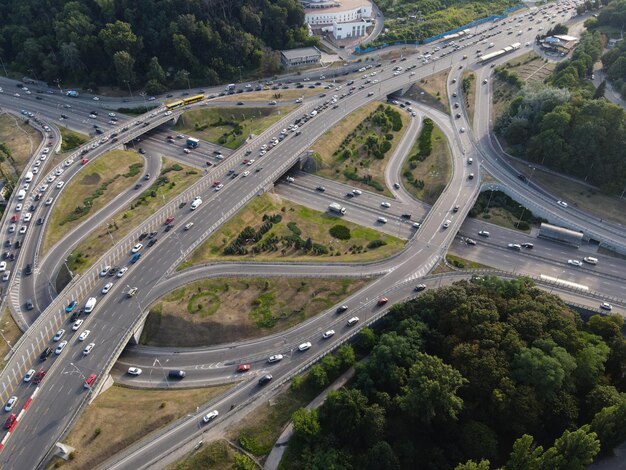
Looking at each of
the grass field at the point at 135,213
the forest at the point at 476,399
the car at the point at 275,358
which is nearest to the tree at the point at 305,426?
the forest at the point at 476,399

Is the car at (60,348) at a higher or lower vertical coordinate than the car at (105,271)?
lower

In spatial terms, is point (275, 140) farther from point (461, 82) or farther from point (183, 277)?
point (461, 82)

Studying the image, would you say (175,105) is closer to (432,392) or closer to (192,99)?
(192,99)

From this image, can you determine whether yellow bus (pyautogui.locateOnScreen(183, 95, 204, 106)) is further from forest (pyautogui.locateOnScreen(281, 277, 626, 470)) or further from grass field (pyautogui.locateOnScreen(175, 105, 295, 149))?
forest (pyautogui.locateOnScreen(281, 277, 626, 470))

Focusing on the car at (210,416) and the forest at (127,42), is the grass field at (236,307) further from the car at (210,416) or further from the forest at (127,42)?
the forest at (127,42)

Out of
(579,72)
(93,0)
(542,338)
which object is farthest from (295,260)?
(93,0)

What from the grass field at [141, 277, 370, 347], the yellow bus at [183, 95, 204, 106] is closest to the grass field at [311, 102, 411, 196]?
the grass field at [141, 277, 370, 347]
